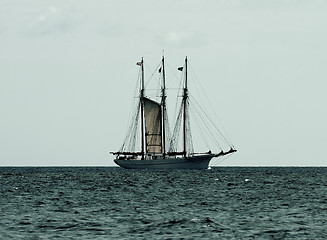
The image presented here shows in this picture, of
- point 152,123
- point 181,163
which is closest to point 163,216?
point 181,163

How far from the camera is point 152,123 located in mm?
170625

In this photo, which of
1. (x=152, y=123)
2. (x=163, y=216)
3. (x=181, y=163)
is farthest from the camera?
(x=152, y=123)

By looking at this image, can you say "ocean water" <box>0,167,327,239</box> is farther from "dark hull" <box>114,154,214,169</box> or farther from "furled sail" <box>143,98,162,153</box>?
"furled sail" <box>143,98,162,153</box>

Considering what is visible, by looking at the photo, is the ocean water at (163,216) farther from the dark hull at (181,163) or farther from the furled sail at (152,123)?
the furled sail at (152,123)

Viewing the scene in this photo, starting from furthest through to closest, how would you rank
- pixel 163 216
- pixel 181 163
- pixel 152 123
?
pixel 152 123, pixel 181 163, pixel 163 216

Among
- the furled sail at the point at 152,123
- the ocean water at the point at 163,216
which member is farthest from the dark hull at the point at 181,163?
the ocean water at the point at 163,216

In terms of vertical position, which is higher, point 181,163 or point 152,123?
point 152,123

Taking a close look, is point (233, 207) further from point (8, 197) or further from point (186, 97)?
point (186, 97)

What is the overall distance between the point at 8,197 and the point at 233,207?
22.7m

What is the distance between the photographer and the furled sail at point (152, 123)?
560ft

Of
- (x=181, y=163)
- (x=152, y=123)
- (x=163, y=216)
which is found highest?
(x=152, y=123)

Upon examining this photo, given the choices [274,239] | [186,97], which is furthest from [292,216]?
[186,97]

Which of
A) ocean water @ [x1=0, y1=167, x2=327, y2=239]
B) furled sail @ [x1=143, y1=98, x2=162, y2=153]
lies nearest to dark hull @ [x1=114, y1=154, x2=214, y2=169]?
furled sail @ [x1=143, y1=98, x2=162, y2=153]

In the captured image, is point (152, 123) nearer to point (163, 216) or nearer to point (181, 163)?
point (181, 163)
